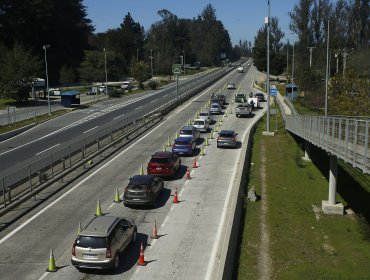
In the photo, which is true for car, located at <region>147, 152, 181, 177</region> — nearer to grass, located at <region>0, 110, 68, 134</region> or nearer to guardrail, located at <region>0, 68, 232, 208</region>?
guardrail, located at <region>0, 68, 232, 208</region>

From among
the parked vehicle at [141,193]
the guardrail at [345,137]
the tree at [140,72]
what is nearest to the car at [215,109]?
the guardrail at [345,137]

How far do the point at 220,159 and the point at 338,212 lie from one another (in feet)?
35.8

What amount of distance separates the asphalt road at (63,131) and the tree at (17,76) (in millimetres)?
10848

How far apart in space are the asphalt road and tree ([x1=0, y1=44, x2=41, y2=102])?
10.8m

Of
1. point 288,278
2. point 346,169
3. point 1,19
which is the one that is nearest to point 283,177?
point 346,169

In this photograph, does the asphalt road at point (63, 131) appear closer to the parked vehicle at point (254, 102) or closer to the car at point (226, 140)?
the car at point (226, 140)

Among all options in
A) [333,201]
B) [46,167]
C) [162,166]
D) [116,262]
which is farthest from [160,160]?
[116,262]

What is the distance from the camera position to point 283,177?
33.3 meters

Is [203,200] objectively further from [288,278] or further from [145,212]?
[288,278]

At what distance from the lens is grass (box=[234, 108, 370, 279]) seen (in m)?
19.2

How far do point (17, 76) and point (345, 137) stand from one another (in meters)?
60.0

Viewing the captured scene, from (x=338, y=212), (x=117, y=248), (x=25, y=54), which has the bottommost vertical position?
(x=338, y=212)

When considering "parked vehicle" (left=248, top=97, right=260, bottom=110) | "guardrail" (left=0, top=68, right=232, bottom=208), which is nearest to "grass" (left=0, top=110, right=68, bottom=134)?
"guardrail" (left=0, top=68, right=232, bottom=208)

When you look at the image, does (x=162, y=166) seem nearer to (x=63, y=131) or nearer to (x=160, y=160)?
(x=160, y=160)
